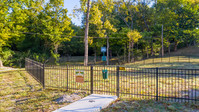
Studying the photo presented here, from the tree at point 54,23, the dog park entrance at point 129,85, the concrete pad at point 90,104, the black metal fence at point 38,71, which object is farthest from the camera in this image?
the tree at point 54,23

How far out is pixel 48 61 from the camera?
32.6 m

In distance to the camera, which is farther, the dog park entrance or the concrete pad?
the dog park entrance

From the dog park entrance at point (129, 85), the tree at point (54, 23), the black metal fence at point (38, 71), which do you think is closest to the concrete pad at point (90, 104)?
the dog park entrance at point (129, 85)

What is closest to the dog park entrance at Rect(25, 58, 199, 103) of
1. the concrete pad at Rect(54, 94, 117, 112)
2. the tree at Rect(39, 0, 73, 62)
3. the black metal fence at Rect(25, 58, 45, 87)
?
the black metal fence at Rect(25, 58, 45, 87)

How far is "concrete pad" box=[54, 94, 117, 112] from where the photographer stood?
528 centimetres

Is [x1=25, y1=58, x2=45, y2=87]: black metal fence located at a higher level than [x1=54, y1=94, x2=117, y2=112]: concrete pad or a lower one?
higher

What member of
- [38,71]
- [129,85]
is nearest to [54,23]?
[38,71]

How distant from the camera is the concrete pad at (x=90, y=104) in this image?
17.3 feet

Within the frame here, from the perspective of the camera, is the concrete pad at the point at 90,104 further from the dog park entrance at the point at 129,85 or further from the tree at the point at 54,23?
the tree at the point at 54,23

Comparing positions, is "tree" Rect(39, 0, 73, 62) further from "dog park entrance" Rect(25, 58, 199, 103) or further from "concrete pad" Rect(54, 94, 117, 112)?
"concrete pad" Rect(54, 94, 117, 112)

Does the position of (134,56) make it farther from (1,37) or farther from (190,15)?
(1,37)

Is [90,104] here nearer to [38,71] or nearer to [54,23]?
[38,71]

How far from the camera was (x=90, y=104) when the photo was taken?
577 centimetres

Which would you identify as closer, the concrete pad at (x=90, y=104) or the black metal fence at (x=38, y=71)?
the concrete pad at (x=90, y=104)
